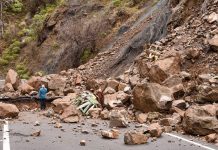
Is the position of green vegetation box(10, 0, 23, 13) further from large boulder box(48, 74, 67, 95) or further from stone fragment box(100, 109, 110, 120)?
stone fragment box(100, 109, 110, 120)

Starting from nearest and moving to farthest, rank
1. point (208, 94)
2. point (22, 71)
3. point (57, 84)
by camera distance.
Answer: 1. point (208, 94)
2. point (57, 84)
3. point (22, 71)

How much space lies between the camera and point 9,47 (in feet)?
149

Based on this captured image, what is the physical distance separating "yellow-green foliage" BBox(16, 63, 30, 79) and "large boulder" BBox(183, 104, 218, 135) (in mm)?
25026

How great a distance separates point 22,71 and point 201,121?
27.6 metres

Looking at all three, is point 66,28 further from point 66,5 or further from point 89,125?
point 89,125

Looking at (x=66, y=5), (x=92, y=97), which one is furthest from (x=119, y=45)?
(x=66, y=5)

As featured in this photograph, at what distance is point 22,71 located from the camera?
127 ft

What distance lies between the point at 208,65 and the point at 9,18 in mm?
42333

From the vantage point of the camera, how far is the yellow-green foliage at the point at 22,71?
123 feet

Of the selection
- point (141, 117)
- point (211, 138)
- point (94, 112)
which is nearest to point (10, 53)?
point (94, 112)

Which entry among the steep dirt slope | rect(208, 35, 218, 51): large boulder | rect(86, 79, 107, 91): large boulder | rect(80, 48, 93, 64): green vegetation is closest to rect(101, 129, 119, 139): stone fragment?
rect(208, 35, 218, 51): large boulder

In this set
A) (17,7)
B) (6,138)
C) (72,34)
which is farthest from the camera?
(17,7)

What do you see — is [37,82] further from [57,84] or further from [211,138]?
[211,138]

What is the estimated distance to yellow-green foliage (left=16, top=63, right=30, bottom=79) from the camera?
3745 centimetres
